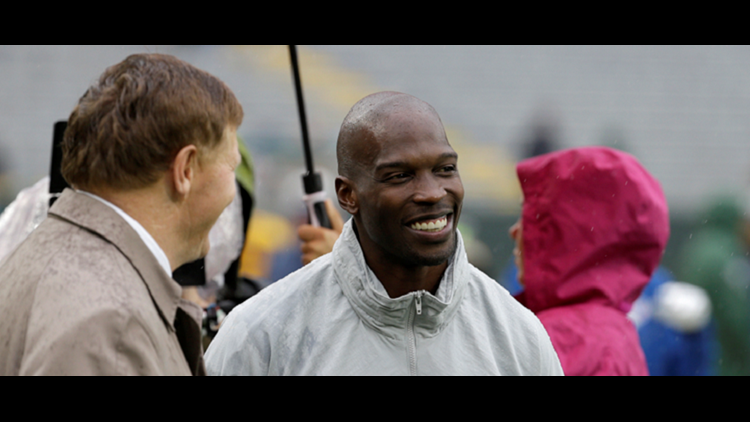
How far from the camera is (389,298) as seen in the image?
2002mm

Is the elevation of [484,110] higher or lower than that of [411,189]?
lower

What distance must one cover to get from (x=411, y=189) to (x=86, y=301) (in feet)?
2.98

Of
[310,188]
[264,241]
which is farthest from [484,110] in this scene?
[310,188]

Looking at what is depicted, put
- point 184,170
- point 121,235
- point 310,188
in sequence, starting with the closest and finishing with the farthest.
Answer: point 121,235 → point 184,170 → point 310,188

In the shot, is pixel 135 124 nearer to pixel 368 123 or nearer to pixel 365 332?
pixel 368 123

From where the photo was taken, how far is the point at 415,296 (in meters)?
2.00

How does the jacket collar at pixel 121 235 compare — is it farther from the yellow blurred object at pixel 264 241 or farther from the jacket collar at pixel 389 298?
the yellow blurred object at pixel 264 241

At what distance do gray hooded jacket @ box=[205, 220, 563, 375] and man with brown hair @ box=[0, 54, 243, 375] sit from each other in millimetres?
315

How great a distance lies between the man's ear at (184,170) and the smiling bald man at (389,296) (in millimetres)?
542

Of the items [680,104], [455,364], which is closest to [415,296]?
[455,364]

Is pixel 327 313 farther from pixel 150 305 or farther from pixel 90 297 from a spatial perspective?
pixel 90 297

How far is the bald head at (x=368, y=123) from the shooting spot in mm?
2061

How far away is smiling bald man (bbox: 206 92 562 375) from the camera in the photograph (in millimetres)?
1998

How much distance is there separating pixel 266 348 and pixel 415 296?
42 centimetres
